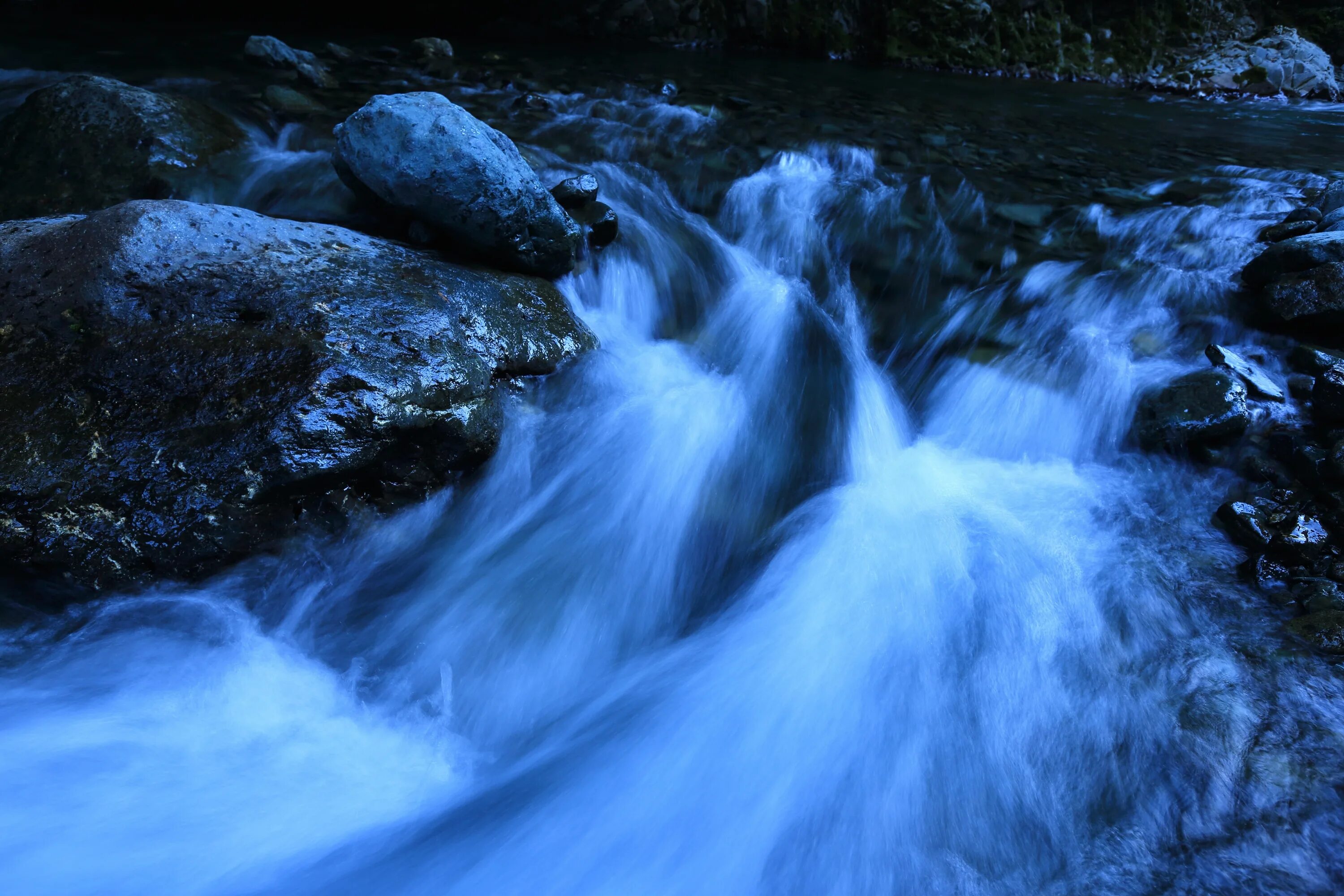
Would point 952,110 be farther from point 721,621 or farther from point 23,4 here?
point 23,4

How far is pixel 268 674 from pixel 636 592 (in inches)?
55.6

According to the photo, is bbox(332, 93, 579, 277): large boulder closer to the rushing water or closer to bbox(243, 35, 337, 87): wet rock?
the rushing water

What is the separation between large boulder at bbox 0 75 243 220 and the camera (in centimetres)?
435

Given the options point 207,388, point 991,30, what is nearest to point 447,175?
point 207,388

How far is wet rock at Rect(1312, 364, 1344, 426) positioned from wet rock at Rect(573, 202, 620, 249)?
3886 mm

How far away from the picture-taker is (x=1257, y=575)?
9.53 ft

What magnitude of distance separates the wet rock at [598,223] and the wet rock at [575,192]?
0.04 m

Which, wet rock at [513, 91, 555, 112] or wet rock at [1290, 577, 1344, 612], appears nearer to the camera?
wet rock at [1290, 577, 1344, 612]

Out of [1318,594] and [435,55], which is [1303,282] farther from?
[435,55]

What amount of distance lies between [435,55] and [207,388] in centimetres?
705

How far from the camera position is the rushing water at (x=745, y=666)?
7.02 feet

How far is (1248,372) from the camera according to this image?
366 centimetres

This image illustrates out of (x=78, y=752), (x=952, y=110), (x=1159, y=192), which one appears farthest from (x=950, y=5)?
(x=78, y=752)

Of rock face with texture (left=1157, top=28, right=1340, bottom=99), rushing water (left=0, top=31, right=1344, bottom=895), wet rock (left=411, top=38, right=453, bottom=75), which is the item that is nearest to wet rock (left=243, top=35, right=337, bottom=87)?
wet rock (left=411, top=38, right=453, bottom=75)
